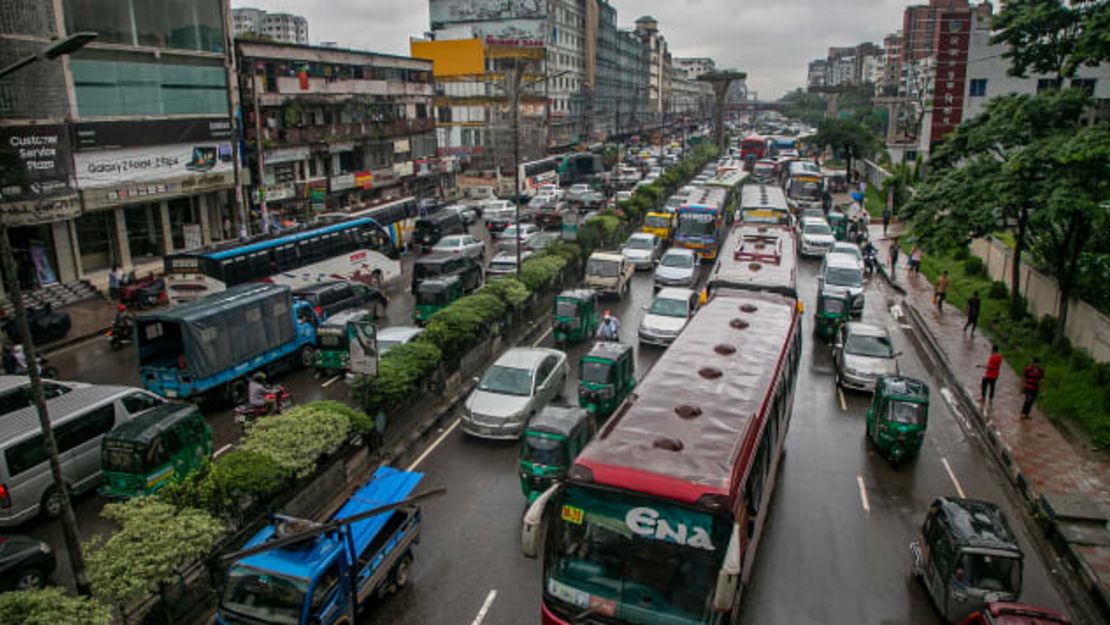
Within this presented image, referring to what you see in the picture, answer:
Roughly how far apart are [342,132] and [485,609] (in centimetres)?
4339

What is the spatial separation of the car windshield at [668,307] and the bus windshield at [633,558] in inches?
672

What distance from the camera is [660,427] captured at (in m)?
9.80

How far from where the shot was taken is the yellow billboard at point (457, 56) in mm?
78188

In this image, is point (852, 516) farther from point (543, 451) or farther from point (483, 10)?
point (483, 10)

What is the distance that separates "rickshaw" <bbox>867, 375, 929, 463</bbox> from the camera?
1633 cm

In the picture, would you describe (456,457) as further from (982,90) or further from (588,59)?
(588,59)

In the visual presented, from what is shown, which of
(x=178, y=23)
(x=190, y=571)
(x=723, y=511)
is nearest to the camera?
(x=723, y=511)

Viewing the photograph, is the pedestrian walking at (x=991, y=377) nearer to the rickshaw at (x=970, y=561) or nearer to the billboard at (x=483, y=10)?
the rickshaw at (x=970, y=561)

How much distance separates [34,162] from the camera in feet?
89.6

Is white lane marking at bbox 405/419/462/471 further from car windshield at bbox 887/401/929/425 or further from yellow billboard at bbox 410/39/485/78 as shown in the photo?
yellow billboard at bbox 410/39/485/78

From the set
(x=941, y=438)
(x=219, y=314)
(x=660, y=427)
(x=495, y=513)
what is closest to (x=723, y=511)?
(x=660, y=427)

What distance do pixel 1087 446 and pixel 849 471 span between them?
19.5 feet

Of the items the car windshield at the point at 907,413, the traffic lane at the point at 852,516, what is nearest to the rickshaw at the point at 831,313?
the traffic lane at the point at 852,516

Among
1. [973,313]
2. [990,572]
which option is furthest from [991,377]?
[990,572]
